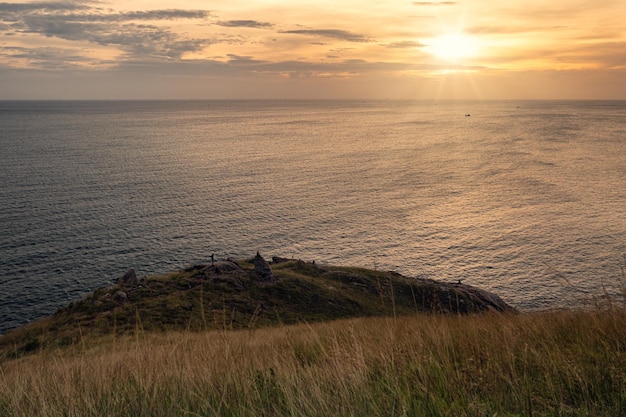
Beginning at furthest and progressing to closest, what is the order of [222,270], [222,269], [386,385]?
[222,269] < [222,270] < [386,385]

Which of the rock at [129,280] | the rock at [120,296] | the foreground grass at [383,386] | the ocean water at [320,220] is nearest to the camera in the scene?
the foreground grass at [383,386]

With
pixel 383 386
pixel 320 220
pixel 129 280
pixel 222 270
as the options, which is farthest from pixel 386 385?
pixel 320 220

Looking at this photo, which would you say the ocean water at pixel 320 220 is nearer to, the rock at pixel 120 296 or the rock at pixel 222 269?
the rock at pixel 120 296

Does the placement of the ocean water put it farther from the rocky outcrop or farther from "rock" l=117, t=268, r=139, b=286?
the rocky outcrop

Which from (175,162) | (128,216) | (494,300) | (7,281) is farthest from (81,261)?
(175,162)

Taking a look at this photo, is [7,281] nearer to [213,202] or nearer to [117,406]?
[213,202]

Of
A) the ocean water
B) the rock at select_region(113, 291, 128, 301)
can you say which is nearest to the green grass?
the rock at select_region(113, 291, 128, 301)

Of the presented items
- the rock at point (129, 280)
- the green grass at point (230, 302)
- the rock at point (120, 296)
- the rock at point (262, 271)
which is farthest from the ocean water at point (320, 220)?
the rock at point (262, 271)

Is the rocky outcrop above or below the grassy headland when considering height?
below

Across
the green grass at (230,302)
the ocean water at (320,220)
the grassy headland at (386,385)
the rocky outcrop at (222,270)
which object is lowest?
the ocean water at (320,220)

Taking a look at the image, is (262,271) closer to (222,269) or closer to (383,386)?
(222,269)

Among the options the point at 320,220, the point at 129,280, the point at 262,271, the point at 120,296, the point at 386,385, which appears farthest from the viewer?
the point at 320,220

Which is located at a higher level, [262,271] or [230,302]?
[262,271]

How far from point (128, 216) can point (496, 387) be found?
96.1 metres
